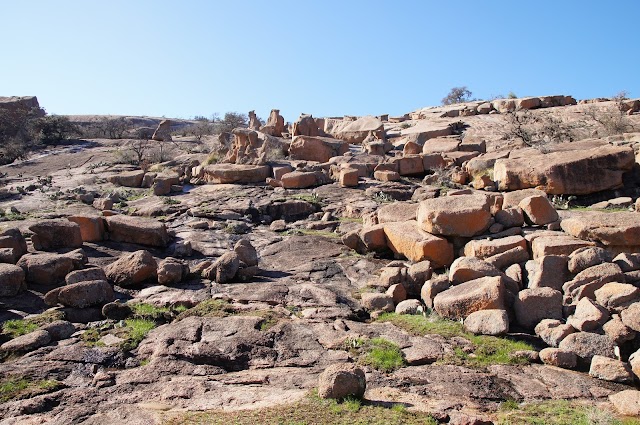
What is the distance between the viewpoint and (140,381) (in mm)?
5754

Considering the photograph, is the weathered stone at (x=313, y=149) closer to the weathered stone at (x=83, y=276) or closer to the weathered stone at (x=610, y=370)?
the weathered stone at (x=83, y=276)

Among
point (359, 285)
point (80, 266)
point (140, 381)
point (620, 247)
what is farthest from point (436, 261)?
point (80, 266)

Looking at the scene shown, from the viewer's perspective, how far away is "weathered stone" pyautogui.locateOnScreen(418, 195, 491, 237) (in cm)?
927

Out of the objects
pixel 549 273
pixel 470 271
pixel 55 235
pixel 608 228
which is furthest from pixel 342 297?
pixel 55 235

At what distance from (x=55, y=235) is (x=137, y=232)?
1.53 meters

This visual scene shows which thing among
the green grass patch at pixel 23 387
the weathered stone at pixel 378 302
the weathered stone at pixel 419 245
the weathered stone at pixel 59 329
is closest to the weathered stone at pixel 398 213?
the weathered stone at pixel 419 245

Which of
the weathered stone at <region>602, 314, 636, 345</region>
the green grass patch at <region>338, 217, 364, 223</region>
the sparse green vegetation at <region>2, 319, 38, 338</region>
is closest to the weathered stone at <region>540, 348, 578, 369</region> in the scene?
the weathered stone at <region>602, 314, 636, 345</region>

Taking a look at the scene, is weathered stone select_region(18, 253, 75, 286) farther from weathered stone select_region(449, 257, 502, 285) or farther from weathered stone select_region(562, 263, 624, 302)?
weathered stone select_region(562, 263, 624, 302)

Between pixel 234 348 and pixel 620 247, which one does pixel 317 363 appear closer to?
pixel 234 348

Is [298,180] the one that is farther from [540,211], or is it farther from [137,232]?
[540,211]

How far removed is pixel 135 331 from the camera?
23.2ft

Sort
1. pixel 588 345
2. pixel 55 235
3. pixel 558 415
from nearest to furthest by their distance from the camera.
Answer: pixel 558 415
pixel 588 345
pixel 55 235

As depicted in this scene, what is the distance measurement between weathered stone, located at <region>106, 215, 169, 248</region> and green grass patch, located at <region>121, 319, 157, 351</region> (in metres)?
3.81

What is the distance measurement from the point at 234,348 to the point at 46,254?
15.2 ft
